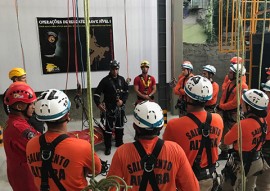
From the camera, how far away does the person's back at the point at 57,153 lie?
1851 millimetres

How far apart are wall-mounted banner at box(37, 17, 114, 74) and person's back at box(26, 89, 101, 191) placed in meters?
5.27

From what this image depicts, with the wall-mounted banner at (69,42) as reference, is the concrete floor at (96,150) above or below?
below

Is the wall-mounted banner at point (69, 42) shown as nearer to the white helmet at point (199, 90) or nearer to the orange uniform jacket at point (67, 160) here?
the white helmet at point (199, 90)

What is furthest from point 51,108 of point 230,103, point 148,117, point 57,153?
point 230,103

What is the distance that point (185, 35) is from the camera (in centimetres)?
1149

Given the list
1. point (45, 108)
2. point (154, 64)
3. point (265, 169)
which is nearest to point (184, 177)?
point (45, 108)

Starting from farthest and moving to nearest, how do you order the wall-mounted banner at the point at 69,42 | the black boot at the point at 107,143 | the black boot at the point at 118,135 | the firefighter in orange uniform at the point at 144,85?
the wall-mounted banner at the point at 69,42 < the firefighter in orange uniform at the point at 144,85 < the black boot at the point at 118,135 < the black boot at the point at 107,143

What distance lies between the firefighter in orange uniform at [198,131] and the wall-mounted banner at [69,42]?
4989mm

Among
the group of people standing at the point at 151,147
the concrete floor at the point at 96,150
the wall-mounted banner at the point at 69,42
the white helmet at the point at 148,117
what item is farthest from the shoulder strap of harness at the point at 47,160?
the wall-mounted banner at the point at 69,42

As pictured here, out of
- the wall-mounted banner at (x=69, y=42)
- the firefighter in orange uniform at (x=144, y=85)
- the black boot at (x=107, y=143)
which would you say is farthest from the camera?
the wall-mounted banner at (x=69, y=42)

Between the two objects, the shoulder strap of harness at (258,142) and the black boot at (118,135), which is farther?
the black boot at (118,135)

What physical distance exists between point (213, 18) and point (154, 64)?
5246mm

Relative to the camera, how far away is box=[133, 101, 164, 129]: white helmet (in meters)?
1.86

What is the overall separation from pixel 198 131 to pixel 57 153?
1279 millimetres
